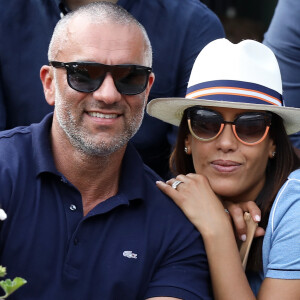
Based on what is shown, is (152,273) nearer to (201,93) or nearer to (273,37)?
(201,93)

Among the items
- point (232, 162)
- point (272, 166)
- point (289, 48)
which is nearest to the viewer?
point (232, 162)

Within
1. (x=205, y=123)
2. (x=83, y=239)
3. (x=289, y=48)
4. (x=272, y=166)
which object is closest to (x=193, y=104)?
(x=205, y=123)

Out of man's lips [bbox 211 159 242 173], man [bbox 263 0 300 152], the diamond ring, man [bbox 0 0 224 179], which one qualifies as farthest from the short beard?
man [bbox 263 0 300 152]

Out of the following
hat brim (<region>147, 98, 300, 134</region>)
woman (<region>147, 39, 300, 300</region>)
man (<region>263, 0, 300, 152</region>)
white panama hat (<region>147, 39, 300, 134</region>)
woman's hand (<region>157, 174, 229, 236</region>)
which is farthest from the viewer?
man (<region>263, 0, 300, 152</region>)

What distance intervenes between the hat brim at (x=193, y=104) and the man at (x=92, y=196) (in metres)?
0.27

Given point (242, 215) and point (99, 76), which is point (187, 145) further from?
point (99, 76)

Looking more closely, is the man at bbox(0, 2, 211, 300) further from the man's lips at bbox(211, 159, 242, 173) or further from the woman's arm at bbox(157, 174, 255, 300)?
the man's lips at bbox(211, 159, 242, 173)

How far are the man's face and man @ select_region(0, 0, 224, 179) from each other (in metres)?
0.83

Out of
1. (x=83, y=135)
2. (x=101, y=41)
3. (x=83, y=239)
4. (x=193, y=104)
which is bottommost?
(x=83, y=239)

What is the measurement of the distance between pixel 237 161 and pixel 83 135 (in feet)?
2.27

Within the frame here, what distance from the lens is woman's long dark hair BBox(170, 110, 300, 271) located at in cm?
339

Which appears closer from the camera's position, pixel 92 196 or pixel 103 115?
pixel 103 115

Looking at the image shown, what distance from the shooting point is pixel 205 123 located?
3.45m

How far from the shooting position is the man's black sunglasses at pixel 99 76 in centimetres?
308
